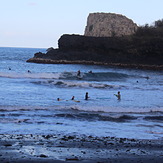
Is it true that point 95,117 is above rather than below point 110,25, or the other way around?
below

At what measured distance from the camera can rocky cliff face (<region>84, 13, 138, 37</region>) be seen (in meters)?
104

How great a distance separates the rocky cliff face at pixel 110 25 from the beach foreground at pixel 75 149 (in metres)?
91.6

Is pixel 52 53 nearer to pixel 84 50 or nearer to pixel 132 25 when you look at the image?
pixel 84 50

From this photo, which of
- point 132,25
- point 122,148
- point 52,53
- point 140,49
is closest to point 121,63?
point 140,49

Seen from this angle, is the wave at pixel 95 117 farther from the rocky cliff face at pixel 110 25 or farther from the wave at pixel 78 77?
the rocky cliff face at pixel 110 25

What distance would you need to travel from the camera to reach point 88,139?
39.5ft

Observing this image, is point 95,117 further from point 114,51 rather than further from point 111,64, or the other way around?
point 114,51

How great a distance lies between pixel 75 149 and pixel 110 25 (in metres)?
95.7

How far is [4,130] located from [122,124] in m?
5.24

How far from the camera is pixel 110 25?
342ft

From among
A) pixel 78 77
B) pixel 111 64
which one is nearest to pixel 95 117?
pixel 78 77

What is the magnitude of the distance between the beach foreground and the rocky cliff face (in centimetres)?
9163

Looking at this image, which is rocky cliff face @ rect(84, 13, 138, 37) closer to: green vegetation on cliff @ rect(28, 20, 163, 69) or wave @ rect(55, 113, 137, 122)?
green vegetation on cliff @ rect(28, 20, 163, 69)

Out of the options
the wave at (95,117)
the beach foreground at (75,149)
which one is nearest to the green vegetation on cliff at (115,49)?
the wave at (95,117)
